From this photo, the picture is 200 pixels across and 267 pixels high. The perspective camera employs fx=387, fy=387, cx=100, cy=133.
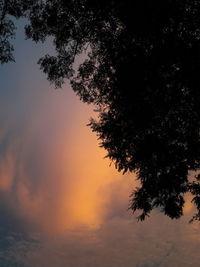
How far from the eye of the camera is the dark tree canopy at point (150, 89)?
55.0 ft

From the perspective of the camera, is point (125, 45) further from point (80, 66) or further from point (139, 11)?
point (80, 66)

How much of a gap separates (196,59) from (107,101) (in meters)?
5.37

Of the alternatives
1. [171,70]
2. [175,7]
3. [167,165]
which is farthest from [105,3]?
[167,165]

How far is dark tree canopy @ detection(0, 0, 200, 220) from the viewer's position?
55.0ft

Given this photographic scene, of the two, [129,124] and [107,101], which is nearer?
[129,124]

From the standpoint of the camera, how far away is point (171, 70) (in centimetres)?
1708

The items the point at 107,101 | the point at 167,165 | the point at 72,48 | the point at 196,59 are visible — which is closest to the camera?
the point at 196,59

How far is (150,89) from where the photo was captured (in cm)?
1686

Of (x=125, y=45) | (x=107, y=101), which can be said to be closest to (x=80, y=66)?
(x=107, y=101)

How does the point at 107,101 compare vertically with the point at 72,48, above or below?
below

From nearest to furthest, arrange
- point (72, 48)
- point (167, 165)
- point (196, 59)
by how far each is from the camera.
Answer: point (196, 59) → point (167, 165) → point (72, 48)

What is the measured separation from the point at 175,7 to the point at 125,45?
2.75 meters

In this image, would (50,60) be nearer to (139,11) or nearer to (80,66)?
(80,66)

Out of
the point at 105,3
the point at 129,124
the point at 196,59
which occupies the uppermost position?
the point at 105,3
